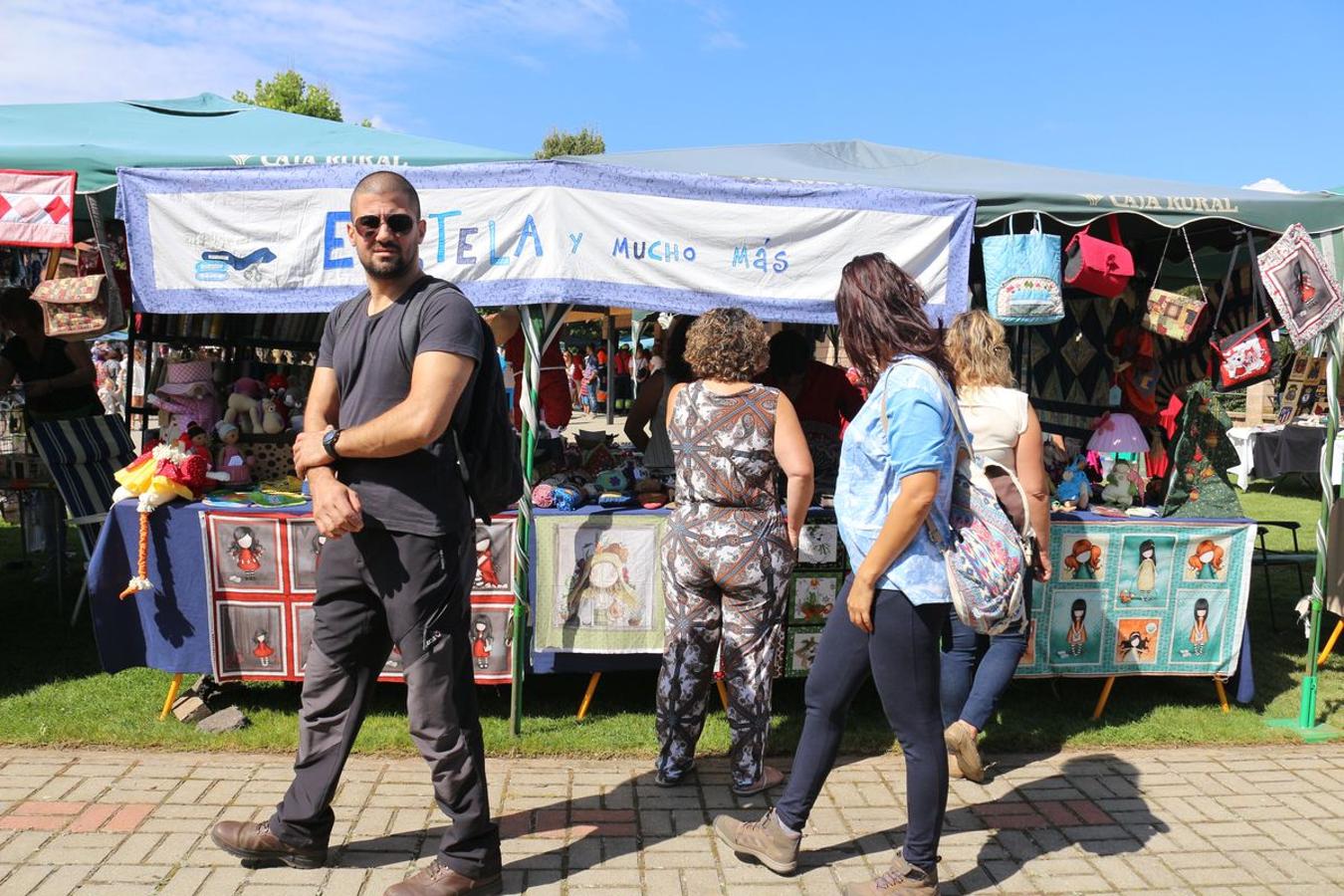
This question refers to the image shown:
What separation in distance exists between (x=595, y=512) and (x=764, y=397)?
1.09 meters

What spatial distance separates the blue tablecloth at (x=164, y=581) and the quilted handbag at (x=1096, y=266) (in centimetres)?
346

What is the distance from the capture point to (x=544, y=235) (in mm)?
4141

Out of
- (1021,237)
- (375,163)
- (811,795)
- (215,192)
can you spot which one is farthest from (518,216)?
(811,795)

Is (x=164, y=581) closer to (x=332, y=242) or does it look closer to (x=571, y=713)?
(x=332, y=242)

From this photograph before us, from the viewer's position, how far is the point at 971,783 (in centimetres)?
405

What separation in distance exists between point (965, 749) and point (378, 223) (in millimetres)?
2837

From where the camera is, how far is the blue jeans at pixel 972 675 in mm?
4035

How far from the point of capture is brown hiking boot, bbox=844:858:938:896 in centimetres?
296

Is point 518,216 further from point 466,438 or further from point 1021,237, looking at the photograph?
point 1021,237

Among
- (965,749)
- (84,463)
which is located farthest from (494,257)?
(84,463)

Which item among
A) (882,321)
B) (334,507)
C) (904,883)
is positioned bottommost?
(904,883)

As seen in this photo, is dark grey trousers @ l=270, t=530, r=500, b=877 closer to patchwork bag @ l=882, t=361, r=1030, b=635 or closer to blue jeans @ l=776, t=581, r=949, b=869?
blue jeans @ l=776, t=581, r=949, b=869

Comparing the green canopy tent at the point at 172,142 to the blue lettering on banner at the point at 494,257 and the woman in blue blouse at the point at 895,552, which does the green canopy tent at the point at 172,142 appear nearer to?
the blue lettering on banner at the point at 494,257

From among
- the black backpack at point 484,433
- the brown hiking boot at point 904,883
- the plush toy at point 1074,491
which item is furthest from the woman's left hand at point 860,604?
the plush toy at point 1074,491
